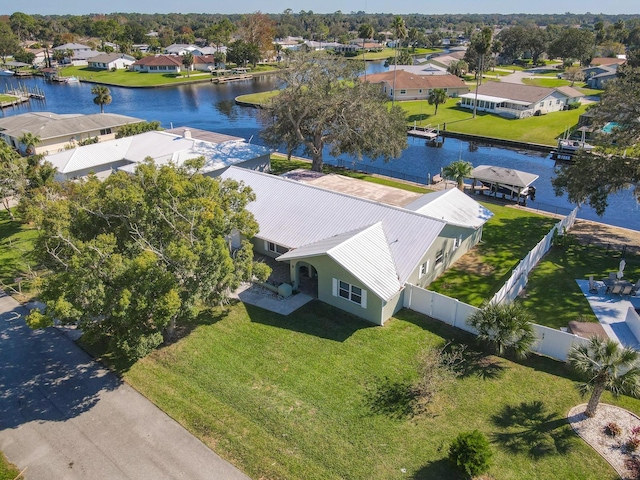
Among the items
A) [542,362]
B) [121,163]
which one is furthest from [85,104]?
[542,362]

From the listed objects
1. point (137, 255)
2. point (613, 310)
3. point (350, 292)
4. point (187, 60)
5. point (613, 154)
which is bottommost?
point (613, 310)

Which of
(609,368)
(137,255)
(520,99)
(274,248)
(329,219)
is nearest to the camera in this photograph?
(609,368)

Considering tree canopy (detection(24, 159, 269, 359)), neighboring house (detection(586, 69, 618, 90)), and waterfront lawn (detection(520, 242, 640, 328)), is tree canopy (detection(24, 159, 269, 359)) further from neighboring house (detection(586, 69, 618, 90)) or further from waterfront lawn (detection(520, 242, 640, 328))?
neighboring house (detection(586, 69, 618, 90))

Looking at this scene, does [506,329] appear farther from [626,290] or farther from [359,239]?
[626,290]

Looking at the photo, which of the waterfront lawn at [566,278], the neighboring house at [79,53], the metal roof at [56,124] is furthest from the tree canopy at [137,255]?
the neighboring house at [79,53]

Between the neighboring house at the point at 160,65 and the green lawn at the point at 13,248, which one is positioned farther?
the neighboring house at the point at 160,65

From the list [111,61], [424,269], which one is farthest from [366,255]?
[111,61]

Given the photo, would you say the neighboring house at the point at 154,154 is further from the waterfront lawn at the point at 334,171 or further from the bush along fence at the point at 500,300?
the bush along fence at the point at 500,300
